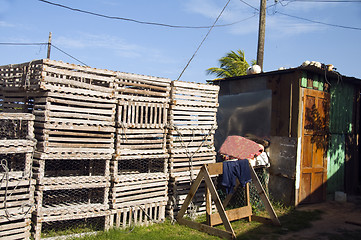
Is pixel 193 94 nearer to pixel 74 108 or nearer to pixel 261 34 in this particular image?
pixel 74 108

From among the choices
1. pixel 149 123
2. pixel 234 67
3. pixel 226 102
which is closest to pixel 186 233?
pixel 149 123

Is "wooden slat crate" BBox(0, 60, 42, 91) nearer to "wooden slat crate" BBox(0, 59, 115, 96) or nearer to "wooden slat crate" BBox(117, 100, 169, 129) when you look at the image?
"wooden slat crate" BBox(0, 59, 115, 96)

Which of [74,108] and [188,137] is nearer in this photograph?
[74,108]

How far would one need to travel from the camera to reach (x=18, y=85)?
766cm

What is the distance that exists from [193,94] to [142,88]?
152 centimetres

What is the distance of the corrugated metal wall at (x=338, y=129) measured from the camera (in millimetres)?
12195

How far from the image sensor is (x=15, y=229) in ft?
21.9

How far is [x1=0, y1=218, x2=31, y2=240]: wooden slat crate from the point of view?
21.4ft

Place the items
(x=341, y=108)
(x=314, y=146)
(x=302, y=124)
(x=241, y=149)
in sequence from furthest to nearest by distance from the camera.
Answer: (x=341, y=108) < (x=314, y=146) < (x=302, y=124) < (x=241, y=149)

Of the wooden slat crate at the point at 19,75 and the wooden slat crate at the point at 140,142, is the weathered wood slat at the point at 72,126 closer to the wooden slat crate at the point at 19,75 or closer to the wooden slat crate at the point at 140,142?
the wooden slat crate at the point at 140,142

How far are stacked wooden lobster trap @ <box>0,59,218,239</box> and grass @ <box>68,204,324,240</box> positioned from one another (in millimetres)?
330

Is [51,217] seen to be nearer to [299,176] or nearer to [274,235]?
[274,235]

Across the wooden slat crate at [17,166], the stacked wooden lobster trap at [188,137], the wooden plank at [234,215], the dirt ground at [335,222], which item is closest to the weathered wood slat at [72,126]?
the wooden slat crate at [17,166]

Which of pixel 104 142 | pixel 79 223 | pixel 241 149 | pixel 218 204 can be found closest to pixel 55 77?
pixel 104 142
